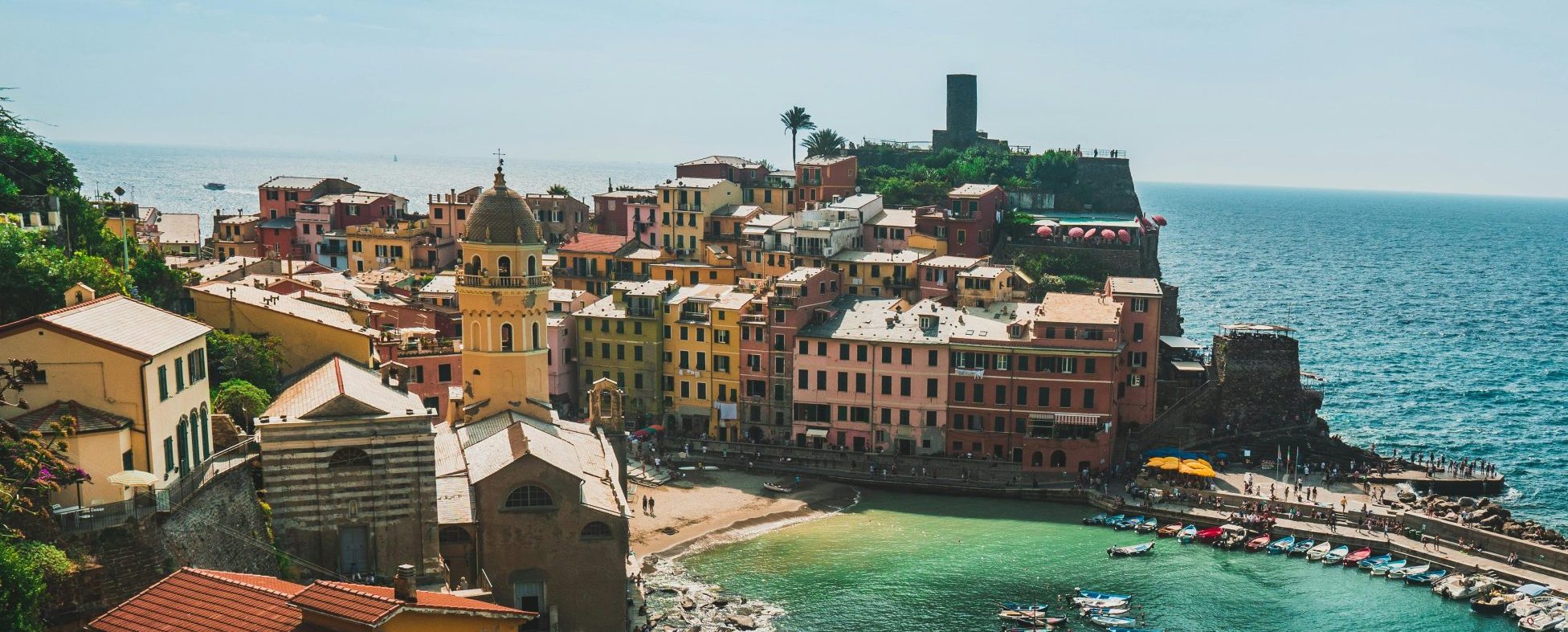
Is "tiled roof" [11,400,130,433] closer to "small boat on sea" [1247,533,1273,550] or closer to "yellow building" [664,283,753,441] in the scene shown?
"yellow building" [664,283,753,441]

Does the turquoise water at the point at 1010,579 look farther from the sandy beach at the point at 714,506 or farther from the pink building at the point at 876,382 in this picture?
the pink building at the point at 876,382

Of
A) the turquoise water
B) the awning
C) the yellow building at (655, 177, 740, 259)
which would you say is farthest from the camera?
the yellow building at (655, 177, 740, 259)

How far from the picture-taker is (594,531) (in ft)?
157

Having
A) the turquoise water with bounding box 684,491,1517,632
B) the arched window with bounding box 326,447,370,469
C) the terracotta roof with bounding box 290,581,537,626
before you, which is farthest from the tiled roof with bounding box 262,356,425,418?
the turquoise water with bounding box 684,491,1517,632

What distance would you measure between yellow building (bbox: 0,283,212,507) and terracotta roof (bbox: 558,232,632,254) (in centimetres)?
6006

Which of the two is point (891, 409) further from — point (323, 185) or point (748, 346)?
point (323, 185)

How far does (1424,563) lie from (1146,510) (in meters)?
13.1

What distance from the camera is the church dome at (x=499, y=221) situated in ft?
181

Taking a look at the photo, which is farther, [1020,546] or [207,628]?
[1020,546]

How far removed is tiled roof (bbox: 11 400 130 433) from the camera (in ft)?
112

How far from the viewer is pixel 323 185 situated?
11919cm

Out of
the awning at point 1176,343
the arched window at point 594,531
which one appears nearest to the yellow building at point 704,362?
the awning at point 1176,343

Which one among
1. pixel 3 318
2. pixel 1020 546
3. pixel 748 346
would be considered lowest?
pixel 1020 546

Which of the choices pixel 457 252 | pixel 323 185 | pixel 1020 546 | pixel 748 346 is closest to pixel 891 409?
pixel 748 346
